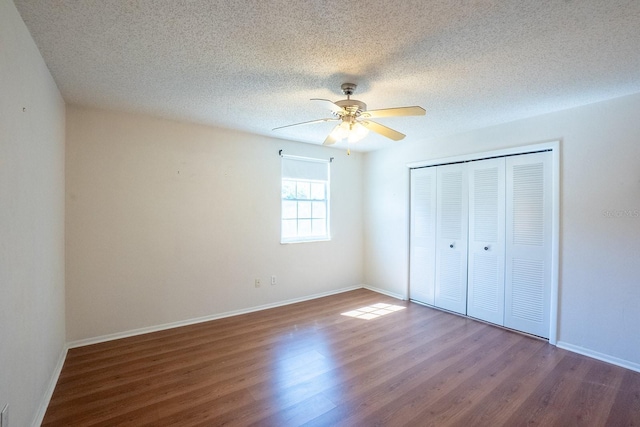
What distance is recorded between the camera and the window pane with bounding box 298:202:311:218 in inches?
181

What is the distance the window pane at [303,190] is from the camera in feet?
15.0

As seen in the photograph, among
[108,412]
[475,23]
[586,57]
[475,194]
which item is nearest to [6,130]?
[108,412]

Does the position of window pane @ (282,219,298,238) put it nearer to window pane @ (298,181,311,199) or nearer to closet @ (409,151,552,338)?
window pane @ (298,181,311,199)

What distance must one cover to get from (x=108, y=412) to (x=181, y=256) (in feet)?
5.81

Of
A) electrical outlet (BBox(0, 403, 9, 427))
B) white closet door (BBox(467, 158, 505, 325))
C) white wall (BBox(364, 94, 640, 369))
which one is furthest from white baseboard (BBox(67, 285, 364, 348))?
white wall (BBox(364, 94, 640, 369))

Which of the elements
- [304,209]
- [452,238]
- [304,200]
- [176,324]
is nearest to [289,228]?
[304,209]

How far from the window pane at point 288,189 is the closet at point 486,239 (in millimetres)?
1836

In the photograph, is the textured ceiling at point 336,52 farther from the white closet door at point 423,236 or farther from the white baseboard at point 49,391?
the white baseboard at point 49,391

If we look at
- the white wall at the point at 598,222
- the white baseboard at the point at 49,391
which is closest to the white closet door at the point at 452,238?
the white wall at the point at 598,222

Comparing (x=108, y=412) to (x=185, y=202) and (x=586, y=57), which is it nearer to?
(x=185, y=202)

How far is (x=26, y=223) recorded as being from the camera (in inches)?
69.9

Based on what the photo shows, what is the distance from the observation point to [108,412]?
6.57 feet

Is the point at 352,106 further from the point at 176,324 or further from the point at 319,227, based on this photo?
the point at 176,324

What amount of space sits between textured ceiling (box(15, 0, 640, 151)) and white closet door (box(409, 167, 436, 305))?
1.45 meters
